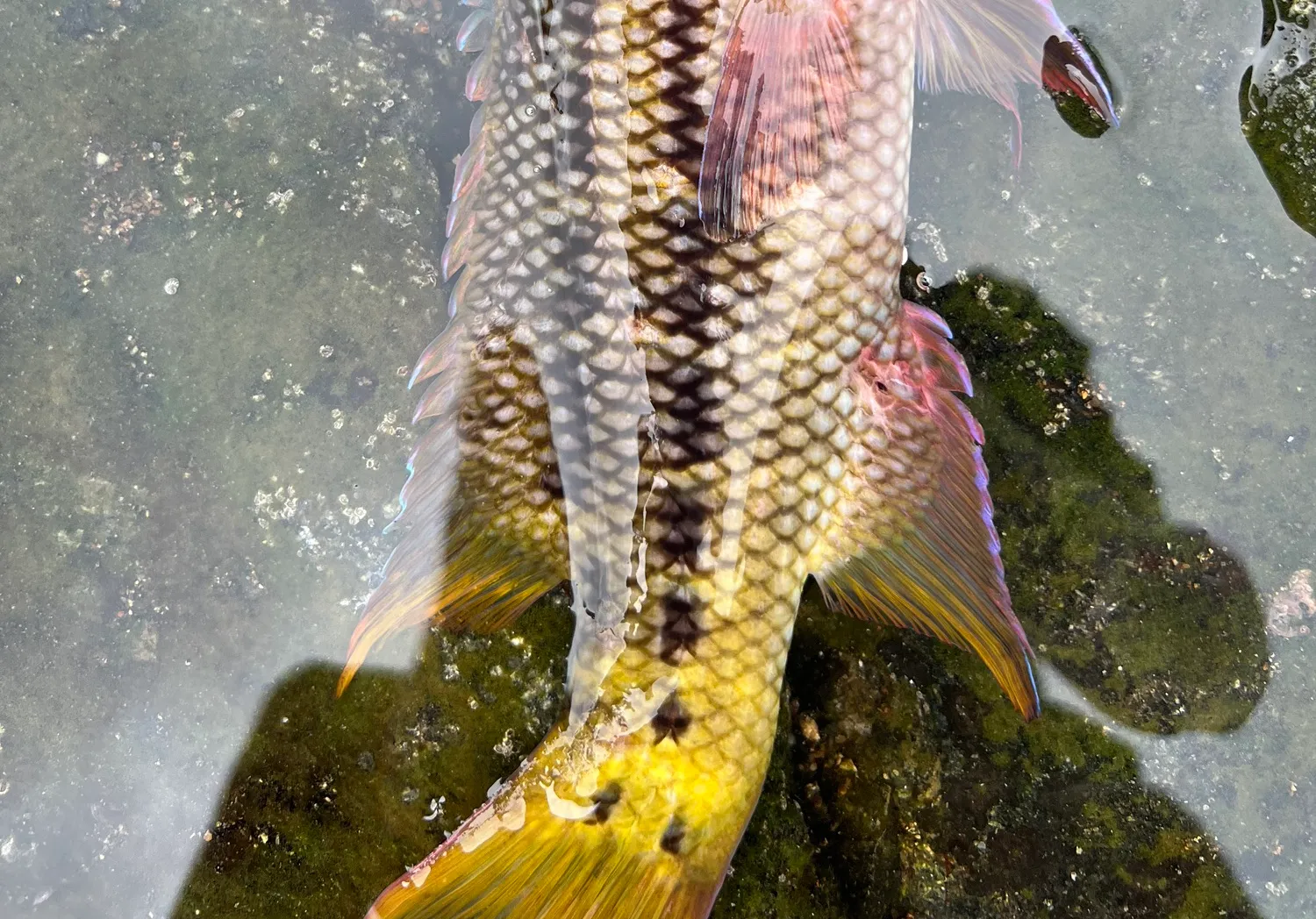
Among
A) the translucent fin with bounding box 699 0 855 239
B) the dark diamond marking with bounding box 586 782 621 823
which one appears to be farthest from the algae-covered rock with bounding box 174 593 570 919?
the translucent fin with bounding box 699 0 855 239

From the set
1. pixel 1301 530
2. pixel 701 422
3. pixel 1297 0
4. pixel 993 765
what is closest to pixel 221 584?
pixel 701 422

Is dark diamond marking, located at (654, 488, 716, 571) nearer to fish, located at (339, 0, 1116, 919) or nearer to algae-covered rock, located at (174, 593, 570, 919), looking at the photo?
fish, located at (339, 0, 1116, 919)

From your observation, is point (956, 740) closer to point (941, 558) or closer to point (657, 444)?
point (941, 558)

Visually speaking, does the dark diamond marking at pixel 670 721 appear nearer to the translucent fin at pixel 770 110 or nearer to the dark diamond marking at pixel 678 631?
the dark diamond marking at pixel 678 631

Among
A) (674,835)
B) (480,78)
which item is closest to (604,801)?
(674,835)

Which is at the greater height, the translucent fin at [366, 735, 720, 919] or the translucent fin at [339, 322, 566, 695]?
the translucent fin at [339, 322, 566, 695]

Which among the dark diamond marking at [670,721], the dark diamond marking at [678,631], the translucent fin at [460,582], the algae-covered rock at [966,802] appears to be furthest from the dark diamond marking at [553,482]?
the algae-covered rock at [966,802]
